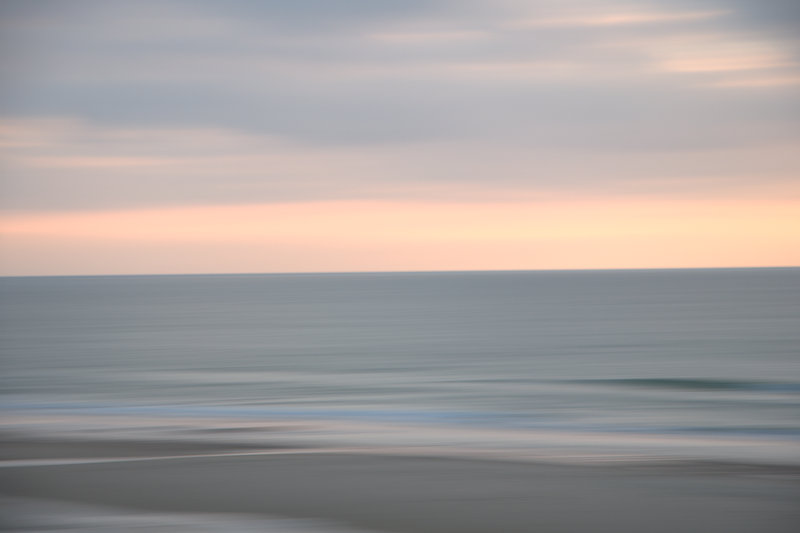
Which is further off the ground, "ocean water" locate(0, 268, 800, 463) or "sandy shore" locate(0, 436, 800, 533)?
"ocean water" locate(0, 268, 800, 463)

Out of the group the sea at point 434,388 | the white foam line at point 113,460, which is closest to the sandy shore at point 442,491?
the white foam line at point 113,460

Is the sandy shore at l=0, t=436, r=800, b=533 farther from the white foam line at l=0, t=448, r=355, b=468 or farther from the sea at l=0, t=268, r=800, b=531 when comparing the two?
the sea at l=0, t=268, r=800, b=531

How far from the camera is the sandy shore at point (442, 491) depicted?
8.77 m

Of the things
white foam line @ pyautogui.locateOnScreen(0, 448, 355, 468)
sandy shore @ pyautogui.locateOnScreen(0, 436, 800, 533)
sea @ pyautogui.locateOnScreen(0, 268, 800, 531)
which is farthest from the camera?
sea @ pyautogui.locateOnScreen(0, 268, 800, 531)

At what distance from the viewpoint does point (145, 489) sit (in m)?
10.1

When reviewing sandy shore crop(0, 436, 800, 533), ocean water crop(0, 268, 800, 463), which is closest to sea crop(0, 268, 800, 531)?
ocean water crop(0, 268, 800, 463)

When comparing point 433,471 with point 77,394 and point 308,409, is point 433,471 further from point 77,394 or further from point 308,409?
point 77,394

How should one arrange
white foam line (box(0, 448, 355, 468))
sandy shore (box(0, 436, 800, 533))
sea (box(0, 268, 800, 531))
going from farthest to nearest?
sea (box(0, 268, 800, 531))
white foam line (box(0, 448, 355, 468))
sandy shore (box(0, 436, 800, 533))

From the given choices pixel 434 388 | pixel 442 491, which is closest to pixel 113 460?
pixel 442 491

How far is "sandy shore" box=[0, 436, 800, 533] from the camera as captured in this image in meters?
8.77

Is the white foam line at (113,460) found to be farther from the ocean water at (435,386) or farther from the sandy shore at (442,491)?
the ocean water at (435,386)

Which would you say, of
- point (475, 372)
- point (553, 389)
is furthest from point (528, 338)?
point (553, 389)

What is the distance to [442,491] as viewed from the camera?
998 cm

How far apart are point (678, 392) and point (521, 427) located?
7.68 meters
